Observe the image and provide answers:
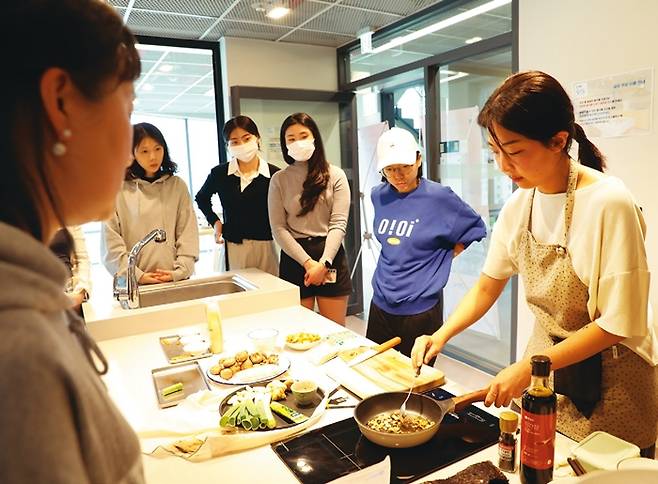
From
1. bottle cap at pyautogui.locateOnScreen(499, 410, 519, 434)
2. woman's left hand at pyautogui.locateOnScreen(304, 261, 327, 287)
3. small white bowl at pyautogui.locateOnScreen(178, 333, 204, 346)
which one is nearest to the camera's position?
bottle cap at pyautogui.locateOnScreen(499, 410, 519, 434)

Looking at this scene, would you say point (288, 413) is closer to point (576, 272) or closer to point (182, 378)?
point (182, 378)

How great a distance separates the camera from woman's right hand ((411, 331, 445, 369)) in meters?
1.32

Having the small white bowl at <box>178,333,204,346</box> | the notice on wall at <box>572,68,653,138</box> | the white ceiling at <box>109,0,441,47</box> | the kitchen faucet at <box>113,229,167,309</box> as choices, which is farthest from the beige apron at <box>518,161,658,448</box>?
the white ceiling at <box>109,0,441,47</box>

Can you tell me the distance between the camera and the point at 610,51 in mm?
2273

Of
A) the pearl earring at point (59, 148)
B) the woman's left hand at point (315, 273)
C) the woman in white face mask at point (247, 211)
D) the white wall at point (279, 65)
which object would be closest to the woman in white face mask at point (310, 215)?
the woman's left hand at point (315, 273)

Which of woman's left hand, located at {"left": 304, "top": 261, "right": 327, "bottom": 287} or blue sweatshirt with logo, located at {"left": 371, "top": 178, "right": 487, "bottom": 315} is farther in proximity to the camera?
woman's left hand, located at {"left": 304, "top": 261, "right": 327, "bottom": 287}

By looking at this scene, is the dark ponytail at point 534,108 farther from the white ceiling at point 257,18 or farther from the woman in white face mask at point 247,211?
the white ceiling at point 257,18

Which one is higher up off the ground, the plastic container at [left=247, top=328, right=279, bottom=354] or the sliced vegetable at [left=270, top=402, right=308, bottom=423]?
the plastic container at [left=247, top=328, right=279, bottom=354]

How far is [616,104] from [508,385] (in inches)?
70.5

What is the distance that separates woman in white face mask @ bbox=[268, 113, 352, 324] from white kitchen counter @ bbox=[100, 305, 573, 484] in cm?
53

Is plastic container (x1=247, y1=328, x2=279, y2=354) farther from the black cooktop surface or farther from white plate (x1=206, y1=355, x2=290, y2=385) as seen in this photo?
the black cooktop surface

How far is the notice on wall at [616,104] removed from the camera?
2.16 metres

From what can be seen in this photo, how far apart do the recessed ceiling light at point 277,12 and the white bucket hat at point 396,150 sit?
5.59 ft

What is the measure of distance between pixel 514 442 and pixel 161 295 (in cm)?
180
